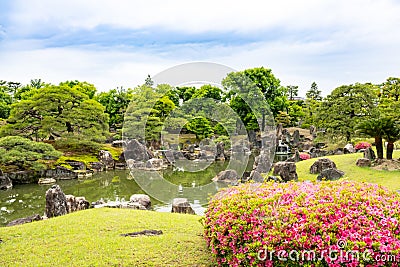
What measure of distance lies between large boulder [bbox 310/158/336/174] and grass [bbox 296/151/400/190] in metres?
0.27

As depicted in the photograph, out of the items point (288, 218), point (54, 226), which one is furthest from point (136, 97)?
point (288, 218)

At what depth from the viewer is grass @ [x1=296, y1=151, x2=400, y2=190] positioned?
1170 cm

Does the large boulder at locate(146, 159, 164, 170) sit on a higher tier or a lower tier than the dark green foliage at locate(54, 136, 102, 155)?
lower

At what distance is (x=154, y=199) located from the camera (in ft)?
43.5

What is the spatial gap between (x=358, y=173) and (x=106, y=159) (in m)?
15.3

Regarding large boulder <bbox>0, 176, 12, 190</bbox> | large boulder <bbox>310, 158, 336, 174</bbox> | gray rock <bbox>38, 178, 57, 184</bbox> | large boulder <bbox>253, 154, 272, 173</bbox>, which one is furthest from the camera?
large boulder <bbox>253, 154, 272, 173</bbox>

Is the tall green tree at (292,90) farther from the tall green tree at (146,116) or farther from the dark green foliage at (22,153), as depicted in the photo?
the dark green foliage at (22,153)

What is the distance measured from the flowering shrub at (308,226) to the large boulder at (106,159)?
18.7 meters

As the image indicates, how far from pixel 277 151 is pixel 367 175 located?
17.8m

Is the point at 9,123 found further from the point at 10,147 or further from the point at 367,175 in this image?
the point at 367,175

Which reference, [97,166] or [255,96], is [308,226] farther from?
[255,96]

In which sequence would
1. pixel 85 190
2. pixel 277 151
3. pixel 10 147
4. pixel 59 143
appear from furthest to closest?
pixel 277 151 < pixel 59 143 < pixel 10 147 < pixel 85 190

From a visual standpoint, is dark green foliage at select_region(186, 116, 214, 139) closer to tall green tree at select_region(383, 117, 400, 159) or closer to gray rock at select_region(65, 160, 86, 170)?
gray rock at select_region(65, 160, 86, 170)

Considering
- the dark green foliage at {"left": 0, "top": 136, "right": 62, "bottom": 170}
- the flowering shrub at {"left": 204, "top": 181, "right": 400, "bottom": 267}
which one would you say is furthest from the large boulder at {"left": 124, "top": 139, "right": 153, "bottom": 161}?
the flowering shrub at {"left": 204, "top": 181, "right": 400, "bottom": 267}
